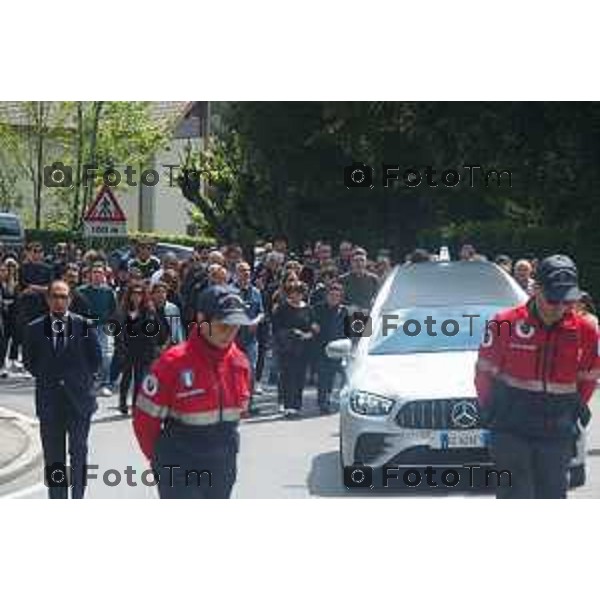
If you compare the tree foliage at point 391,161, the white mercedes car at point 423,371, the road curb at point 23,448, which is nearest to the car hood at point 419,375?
the white mercedes car at point 423,371

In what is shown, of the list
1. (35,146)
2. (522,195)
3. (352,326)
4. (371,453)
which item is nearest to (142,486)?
(371,453)

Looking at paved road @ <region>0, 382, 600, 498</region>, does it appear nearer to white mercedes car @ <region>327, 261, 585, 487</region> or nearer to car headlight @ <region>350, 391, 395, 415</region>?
white mercedes car @ <region>327, 261, 585, 487</region>

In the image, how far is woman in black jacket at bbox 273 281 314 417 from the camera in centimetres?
1062

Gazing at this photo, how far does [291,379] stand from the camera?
10.6 meters

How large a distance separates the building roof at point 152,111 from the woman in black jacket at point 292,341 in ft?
→ 7.23

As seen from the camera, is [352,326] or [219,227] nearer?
[352,326]

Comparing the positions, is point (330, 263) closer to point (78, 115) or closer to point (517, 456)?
point (78, 115)

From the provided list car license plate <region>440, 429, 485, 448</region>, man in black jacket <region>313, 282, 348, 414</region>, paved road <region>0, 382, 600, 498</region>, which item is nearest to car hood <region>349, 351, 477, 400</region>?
car license plate <region>440, 429, 485, 448</region>

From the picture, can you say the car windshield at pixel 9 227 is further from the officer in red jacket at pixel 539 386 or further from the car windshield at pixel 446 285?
the officer in red jacket at pixel 539 386

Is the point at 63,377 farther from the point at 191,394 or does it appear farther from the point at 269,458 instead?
the point at 191,394

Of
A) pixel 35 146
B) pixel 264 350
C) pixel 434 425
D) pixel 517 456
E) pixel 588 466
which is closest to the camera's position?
pixel 517 456

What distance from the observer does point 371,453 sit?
838cm

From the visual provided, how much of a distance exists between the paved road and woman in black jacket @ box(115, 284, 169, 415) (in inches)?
11.8

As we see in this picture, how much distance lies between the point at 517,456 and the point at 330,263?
409cm
